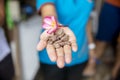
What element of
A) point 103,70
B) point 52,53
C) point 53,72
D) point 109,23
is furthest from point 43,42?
point 103,70

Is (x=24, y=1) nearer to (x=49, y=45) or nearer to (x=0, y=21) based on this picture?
(x=0, y=21)

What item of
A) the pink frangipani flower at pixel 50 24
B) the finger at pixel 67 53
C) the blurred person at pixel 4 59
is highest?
the pink frangipani flower at pixel 50 24

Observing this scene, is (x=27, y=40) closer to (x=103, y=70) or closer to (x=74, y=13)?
(x=103, y=70)


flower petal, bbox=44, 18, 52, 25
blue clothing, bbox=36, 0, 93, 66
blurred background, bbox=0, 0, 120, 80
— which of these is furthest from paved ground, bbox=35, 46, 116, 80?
flower petal, bbox=44, 18, 52, 25

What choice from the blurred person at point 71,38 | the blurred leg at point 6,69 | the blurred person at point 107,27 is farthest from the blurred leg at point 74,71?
the blurred person at point 107,27

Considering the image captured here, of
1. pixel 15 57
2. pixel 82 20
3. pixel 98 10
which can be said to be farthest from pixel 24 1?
pixel 82 20

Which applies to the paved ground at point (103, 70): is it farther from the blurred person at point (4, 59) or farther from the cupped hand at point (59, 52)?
the cupped hand at point (59, 52)
